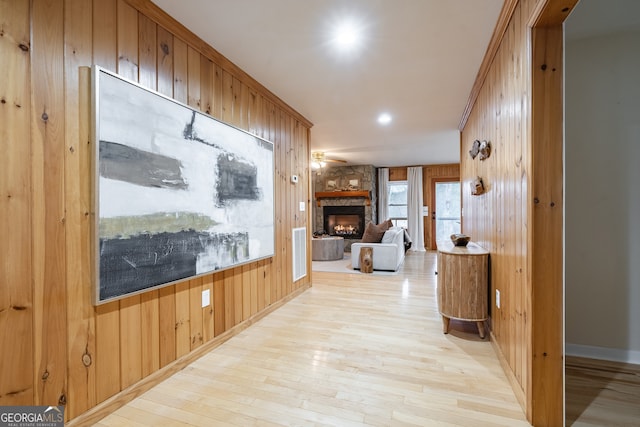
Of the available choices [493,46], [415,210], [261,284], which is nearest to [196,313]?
[261,284]

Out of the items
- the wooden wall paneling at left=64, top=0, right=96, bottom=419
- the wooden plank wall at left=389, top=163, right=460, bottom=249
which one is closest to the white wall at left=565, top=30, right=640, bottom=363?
the wooden wall paneling at left=64, top=0, right=96, bottom=419

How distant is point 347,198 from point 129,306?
661 centimetres

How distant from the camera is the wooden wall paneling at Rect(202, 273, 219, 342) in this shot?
2.23 meters

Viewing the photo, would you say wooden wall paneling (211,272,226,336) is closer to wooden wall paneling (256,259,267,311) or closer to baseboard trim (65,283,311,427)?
baseboard trim (65,283,311,427)

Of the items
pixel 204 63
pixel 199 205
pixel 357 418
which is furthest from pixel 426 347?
pixel 204 63

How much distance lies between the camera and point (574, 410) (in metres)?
1.53

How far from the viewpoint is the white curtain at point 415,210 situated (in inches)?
309

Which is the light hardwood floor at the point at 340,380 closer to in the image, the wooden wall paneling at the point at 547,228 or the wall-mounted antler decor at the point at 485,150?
the wooden wall paneling at the point at 547,228

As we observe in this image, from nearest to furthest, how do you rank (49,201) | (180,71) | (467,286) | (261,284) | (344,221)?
(49,201)
(180,71)
(467,286)
(261,284)
(344,221)

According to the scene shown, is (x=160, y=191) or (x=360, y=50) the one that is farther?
(x=360, y=50)

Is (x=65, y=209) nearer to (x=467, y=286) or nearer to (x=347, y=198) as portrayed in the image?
(x=467, y=286)

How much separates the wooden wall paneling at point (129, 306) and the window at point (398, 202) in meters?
7.44

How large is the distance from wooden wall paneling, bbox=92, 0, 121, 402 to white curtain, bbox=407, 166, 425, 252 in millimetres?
7250

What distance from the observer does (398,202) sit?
8.38 meters
